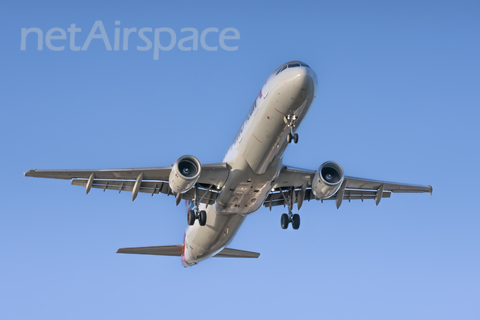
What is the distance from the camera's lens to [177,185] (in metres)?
27.4

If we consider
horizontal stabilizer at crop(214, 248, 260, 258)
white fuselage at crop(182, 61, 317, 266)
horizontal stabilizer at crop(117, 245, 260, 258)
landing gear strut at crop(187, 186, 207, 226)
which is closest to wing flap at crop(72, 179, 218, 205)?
landing gear strut at crop(187, 186, 207, 226)

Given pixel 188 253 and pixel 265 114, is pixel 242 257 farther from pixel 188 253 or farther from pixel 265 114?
pixel 265 114

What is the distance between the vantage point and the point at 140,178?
29.3 m

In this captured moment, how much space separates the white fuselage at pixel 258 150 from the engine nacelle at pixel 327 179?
2.25m

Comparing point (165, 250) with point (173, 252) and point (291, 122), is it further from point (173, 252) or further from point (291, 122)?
point (291, 122)

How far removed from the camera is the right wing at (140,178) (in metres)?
28.5

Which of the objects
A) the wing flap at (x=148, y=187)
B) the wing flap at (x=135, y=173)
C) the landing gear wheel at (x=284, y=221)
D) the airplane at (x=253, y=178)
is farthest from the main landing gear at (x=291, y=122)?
the landing gear wheel at (x=284, y=221)

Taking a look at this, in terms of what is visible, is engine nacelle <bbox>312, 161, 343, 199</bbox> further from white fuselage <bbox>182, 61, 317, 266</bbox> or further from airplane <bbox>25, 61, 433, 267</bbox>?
white fuselage <bbox>182, 61, 317, 266</bbox>

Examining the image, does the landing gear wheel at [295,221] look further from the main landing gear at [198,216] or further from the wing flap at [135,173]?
the wing flap at [135,173]

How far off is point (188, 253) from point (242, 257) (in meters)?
5.53

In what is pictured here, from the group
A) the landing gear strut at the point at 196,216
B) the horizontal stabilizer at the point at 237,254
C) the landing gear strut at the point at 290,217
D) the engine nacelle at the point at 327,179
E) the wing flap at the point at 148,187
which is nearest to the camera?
the engine nacelle at the point at 327,179

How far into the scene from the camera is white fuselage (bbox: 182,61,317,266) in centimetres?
2497

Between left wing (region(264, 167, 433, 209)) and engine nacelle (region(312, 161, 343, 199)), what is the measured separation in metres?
1.05

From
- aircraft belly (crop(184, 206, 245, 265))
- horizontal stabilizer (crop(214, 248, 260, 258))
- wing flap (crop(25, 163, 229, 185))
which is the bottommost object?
horizontal stabilizer (crop(214, 248, 260, 258))
